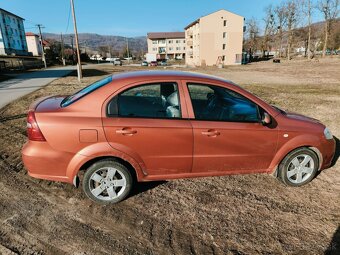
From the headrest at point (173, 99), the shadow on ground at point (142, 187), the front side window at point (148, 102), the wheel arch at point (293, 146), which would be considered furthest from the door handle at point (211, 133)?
the shadow on ground at point (142, 187)

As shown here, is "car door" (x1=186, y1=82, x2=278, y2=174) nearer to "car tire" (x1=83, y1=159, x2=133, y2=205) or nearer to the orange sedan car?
the orange sedan car

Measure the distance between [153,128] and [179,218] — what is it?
1155 mm

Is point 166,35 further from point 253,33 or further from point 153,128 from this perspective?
point 153,128

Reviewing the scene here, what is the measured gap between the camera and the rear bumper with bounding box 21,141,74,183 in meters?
3.28

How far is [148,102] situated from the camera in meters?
3.62

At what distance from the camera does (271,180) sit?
4.29 meters

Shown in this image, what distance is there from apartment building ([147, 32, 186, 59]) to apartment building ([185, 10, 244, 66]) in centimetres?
4215

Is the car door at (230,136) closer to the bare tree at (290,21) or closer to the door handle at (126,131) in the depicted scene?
the door handle at (126,131)

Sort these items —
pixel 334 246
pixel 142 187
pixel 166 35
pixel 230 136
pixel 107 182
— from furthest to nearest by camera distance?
pixel 166 35 < pixel 142 187 < pixel 230 136 < pixel 107 182 < pixel 334 246

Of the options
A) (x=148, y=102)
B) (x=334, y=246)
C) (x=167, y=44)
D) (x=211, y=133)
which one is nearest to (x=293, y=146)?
(x=211, y=133)

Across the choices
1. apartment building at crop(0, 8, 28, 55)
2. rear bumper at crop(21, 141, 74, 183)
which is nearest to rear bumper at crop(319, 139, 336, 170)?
rear bumper at crop(21, 141, 74, 183)

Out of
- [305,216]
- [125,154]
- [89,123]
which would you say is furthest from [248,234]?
[89,123]

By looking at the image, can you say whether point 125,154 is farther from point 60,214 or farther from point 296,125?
point 296,125

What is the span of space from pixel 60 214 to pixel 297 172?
3.37m
